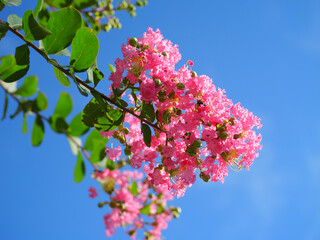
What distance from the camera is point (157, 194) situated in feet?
10.8

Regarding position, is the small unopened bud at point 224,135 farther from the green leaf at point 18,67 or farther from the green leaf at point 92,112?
the green leaf at point 18,67

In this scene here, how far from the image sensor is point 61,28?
1071mm

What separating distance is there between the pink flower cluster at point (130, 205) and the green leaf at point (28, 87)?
26.3 inches

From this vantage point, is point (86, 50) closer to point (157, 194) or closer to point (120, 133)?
point (120, 133)

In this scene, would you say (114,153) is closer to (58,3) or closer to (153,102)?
(153,102)

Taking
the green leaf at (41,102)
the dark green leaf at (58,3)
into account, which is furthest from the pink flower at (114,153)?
the dark green leaf at (58,3)

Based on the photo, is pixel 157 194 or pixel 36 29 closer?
pixel 36 29

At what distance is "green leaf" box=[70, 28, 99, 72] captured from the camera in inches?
42.1

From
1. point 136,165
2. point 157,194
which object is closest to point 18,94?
point 136,165

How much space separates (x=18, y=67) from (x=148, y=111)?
0.56 meters

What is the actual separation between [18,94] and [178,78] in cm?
106

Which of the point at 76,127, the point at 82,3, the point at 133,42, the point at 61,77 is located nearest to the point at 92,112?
the point at 61,77

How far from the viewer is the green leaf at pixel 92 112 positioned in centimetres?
120

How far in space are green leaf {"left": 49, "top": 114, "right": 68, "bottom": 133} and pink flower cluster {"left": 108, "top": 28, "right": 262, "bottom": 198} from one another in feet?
1.87
